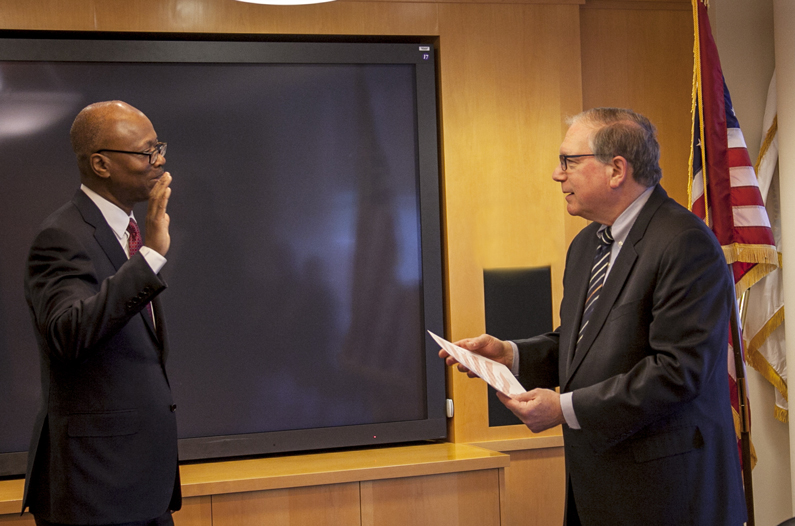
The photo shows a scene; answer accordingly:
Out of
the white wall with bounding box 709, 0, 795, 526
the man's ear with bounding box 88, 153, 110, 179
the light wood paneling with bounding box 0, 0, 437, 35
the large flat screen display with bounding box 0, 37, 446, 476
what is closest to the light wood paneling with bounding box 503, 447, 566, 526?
the large flat screen display with bounding box 0, 37, 446, 476

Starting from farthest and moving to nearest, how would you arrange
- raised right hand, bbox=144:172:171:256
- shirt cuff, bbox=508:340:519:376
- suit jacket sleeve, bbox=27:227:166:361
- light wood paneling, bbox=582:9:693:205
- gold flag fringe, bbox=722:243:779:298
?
light wood paneling, bbox=582:9:693:205, gold flag fringe, bbox=722:243:779:298, shirt cuff, bbox=508:340:519:376, raised right hand, bbox=144:172:171:256, suit jacket sleeve, bbox=27:227:166:361

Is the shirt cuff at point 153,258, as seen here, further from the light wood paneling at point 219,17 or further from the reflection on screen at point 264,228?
the light wood paneling at point 219,17

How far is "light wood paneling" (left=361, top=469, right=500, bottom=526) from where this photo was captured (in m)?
3.25

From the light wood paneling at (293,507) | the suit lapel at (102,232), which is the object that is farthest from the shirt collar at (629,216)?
the light wood paneling at (293,507)

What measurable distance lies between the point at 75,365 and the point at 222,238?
1702 mm

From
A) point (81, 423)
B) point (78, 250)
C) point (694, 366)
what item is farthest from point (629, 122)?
point (81, 423)

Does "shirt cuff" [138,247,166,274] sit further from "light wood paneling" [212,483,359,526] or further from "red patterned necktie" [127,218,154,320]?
"light wood paneling" [212,483,359,526]

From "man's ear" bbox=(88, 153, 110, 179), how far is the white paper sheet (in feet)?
3.40

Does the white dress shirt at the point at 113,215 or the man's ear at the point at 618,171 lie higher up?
the man's ear at the point at 618,171

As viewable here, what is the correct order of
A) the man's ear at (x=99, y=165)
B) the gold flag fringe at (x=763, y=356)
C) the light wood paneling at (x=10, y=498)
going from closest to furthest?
1. the man's ear at (x=99, y=165)
2. the light wood paneling at (x=10, y=498)
3. the gold flag fringe at (x=763, y=356)

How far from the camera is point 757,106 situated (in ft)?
12.5

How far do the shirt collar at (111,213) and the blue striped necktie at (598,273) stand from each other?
Answer: 134 centimetres

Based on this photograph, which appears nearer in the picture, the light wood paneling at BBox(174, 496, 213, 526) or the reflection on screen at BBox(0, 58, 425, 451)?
the light wood paneling at BBox(174, 496, 213, 526)

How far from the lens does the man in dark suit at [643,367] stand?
1929 mm
